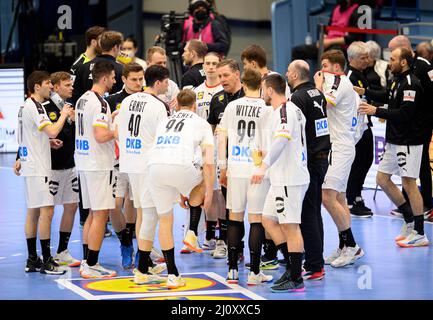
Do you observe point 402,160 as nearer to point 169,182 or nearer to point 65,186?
point 169,182

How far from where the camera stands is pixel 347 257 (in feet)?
34.8

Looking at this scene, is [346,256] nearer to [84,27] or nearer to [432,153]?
[432,153]

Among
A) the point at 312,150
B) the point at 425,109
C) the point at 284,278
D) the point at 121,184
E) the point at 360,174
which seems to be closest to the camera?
the point at 284,278

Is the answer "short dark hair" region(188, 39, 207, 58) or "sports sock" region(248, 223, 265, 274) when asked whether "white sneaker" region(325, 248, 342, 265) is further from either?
"short dark hair" region(188, 39, 207, 58)

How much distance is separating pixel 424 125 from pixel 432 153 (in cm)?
172

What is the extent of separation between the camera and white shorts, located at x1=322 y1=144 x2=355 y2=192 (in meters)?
10.5

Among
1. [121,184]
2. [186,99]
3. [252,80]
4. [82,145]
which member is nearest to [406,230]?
[252,80]

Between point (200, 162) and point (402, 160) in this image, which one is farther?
point (402, 160)

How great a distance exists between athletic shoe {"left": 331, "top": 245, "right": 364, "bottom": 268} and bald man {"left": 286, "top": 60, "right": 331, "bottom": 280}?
63 cm

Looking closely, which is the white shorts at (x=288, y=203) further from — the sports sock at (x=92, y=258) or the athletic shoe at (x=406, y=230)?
the athletic shoe at (x=406, y=230)

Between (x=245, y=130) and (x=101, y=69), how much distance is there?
1.59 meters

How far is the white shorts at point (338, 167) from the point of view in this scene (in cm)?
1050

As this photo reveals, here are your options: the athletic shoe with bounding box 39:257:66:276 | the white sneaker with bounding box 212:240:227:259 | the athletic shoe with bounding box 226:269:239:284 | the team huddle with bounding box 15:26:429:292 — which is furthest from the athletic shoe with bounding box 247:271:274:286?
the athletic shoe with bounding box 39:257:66:276

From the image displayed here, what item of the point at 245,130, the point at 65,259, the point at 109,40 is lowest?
the point at 65,259
